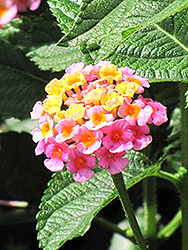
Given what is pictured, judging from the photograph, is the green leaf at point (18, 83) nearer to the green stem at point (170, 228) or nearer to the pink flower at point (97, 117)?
the green stem at point (170, 228)

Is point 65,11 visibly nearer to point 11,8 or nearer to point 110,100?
point 110,100

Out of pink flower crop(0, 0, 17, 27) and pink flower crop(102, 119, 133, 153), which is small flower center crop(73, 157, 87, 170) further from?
pink flower crop(0, 0, 17, 27)

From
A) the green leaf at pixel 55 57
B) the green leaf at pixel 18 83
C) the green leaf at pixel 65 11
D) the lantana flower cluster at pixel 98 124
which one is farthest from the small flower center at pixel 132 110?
the green leaf at pixel 18 83

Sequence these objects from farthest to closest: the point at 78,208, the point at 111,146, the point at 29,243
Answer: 1. the point at 29,243
2. the point at 78,208
3. the point at 111,146

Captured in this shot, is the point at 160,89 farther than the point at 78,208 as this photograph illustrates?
Yes

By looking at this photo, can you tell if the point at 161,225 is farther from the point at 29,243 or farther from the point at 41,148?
the point at 41,148

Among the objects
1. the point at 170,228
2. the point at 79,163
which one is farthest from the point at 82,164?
the point at 170,228

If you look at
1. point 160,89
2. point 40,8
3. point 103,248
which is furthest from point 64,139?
point 40,8

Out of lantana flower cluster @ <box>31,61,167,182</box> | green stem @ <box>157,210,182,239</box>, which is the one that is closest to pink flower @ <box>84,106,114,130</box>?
lantana flower cluster @ <box>31,61,167,182</box>
